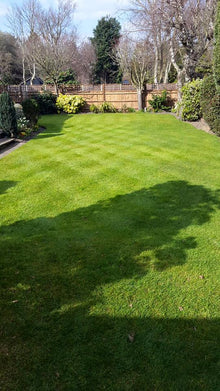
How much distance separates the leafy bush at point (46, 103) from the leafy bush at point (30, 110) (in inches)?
303

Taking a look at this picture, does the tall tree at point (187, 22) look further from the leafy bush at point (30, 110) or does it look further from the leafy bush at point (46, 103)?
the leafy bush at point (30, 110)

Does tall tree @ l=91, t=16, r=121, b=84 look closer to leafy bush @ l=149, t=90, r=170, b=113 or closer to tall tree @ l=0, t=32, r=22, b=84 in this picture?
tall tree @ l=0, t=32, r=22, b=84

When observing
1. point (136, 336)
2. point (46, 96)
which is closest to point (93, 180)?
point (136, 336)

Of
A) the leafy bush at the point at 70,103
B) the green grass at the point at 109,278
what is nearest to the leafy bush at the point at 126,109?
the leafy bush at the point at 70,103

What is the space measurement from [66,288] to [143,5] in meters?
22.6

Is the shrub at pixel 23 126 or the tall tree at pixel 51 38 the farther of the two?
the tall tree at pixel 51 38

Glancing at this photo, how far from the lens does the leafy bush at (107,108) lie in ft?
74.4

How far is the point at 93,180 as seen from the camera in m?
7.37

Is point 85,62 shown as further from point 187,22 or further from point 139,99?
point 187,22

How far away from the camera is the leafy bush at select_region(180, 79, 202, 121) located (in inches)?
641

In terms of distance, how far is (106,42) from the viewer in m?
44.6

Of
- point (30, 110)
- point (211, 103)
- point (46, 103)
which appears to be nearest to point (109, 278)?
point (211, 103)

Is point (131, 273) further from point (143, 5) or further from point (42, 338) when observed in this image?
point (143, 5)

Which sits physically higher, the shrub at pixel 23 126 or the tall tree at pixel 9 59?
the tall tree at pixel 9 59
